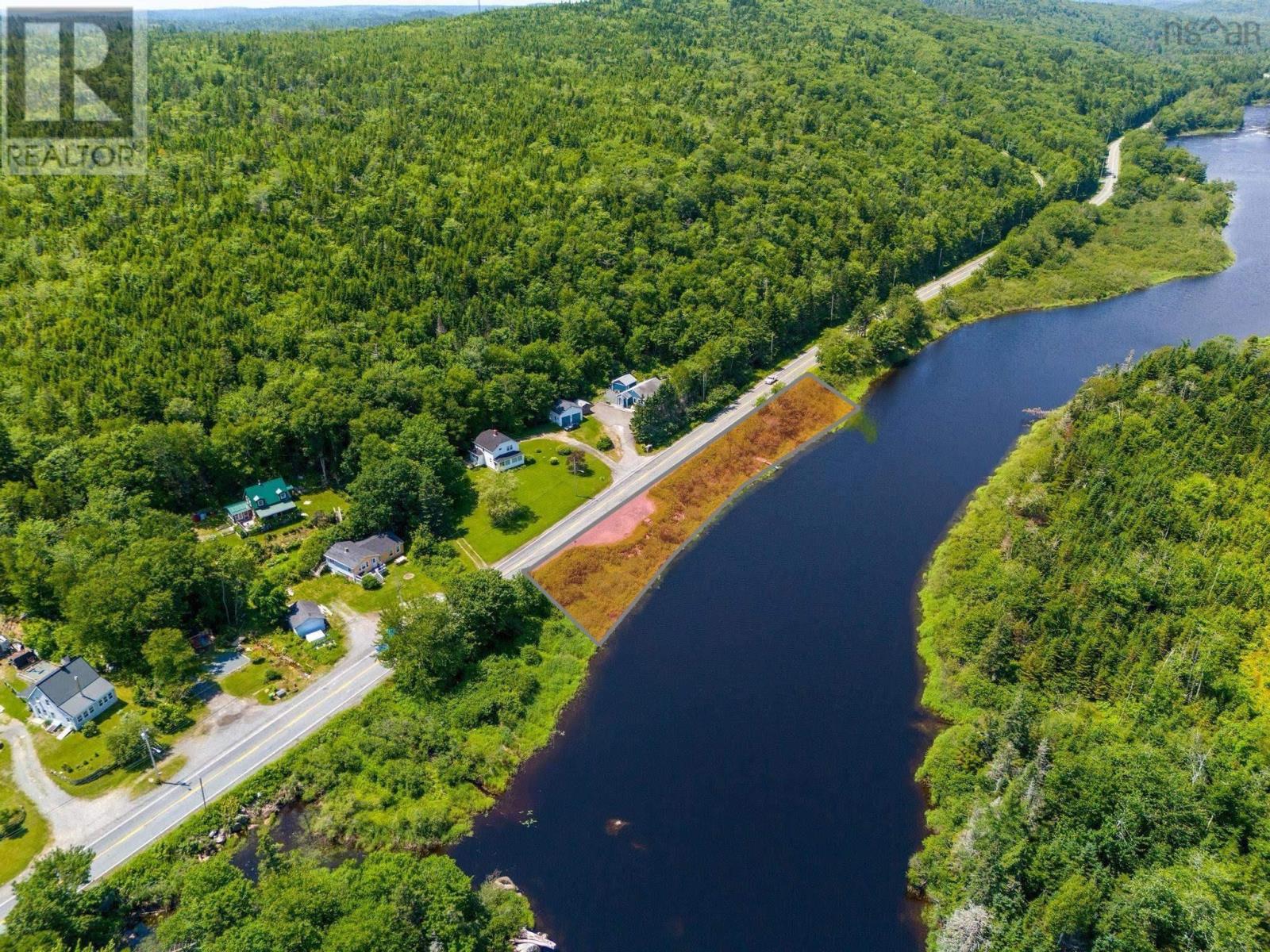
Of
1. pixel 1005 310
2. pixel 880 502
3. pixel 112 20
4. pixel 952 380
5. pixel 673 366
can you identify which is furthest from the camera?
pixel 112 20

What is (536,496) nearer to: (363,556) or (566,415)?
(566,415)

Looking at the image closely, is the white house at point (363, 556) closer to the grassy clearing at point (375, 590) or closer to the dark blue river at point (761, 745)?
the grassy clearing at point (375, 590)

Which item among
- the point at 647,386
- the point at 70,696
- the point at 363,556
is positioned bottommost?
the point at 70,696

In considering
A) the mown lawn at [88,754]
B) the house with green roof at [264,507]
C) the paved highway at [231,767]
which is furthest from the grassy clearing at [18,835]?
the house with green roof at [264,507]

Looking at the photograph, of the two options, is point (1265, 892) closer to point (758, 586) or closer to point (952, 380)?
point (758, 586)

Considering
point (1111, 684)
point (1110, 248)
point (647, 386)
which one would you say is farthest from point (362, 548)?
point (1110, 248)

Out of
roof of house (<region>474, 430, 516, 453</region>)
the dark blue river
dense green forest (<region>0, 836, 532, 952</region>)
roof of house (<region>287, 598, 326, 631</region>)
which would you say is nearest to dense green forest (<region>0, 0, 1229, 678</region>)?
roof of house (<region>287, 598, 326, 631</region>)

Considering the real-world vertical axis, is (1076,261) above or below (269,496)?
above

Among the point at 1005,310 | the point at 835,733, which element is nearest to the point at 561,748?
the point at 835,733
